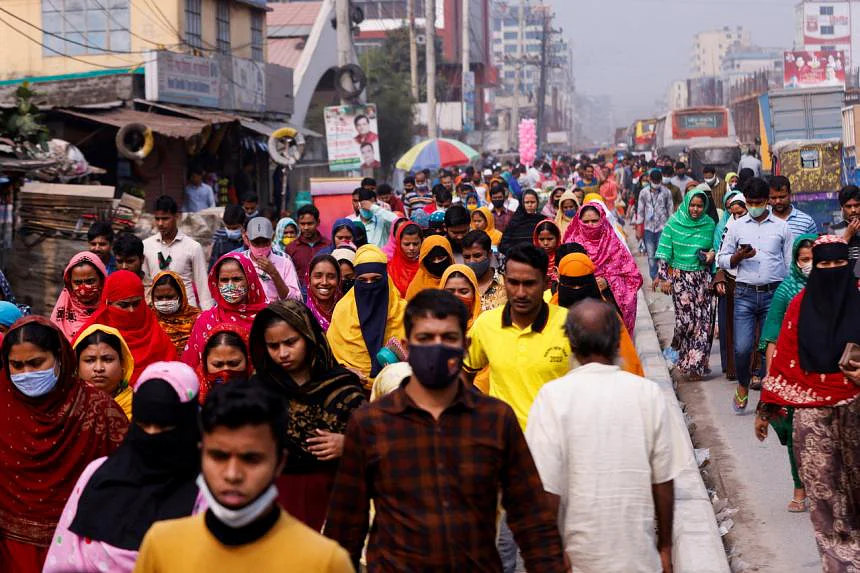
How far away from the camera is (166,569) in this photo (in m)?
2.85

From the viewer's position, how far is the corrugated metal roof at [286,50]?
41.4m

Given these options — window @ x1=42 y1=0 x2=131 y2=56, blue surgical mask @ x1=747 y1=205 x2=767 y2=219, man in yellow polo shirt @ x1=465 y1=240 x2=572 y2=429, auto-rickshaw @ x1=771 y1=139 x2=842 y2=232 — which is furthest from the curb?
window @ x1=42 y1=0 x2=131 y2=56

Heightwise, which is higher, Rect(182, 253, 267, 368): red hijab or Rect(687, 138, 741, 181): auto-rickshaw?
Rect(687, 138, 741, 181): auto-rickshaw

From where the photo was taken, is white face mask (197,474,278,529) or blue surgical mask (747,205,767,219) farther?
blue surgical mask (747,205,767,219)

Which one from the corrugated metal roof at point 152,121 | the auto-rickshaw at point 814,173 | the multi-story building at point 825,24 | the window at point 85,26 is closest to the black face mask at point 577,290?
the corrugated metal roof at point 152,121

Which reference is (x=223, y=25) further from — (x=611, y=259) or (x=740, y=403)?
(x=740, y=403)

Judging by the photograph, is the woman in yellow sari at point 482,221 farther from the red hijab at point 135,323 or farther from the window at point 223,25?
the window at point 223,25

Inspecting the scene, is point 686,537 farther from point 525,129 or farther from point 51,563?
point 525,129

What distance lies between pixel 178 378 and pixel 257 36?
1012 inches

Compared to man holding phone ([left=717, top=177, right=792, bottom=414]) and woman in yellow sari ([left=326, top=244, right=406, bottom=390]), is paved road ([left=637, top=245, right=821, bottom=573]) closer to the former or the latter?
man holding phone ([left=717, top=177, right=792, bottom=414])

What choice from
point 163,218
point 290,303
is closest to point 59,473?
point 290,303

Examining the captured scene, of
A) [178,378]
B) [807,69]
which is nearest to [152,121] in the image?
[178,378]

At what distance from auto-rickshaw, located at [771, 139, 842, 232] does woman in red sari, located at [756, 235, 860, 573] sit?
1397cm

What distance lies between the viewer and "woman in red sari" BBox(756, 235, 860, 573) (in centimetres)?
558
